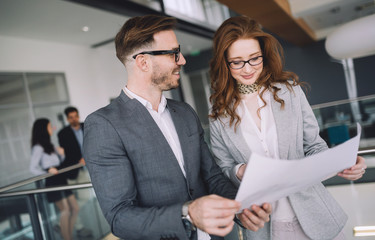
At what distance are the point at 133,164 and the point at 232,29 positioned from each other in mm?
753

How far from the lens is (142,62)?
3.95ft

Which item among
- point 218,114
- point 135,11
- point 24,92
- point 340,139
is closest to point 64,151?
point 135,11

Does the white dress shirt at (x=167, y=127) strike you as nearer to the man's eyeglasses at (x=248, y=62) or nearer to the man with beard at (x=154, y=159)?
the man with beard at (x=154, y=159)

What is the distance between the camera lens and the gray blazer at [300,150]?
1212mm

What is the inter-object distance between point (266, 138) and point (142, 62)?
65 cm

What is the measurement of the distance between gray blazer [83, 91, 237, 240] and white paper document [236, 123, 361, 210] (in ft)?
0.87

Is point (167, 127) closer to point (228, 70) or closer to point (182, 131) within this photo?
point (182, 131)

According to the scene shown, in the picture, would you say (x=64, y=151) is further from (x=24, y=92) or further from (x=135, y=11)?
(x=24, y=92)

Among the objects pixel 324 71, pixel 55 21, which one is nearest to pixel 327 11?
pixel 324 71

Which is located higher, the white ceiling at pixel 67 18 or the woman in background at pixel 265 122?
the white ceiling at pixel 67 18

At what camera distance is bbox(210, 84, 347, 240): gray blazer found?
3.98 feet

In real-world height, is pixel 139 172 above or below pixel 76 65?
below

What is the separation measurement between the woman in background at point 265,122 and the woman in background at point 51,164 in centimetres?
232

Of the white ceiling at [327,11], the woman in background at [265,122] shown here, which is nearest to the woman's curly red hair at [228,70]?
the woman in background at [265,122]
